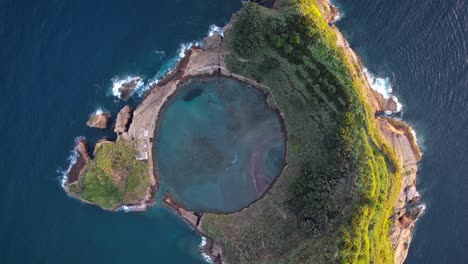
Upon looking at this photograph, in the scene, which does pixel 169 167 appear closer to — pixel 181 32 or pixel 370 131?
pixel 181 32

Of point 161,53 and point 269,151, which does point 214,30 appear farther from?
point 269,151

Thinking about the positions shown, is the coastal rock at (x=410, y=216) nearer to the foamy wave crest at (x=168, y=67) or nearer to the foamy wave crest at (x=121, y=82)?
the foamy wave crest at (x=168, y=67)

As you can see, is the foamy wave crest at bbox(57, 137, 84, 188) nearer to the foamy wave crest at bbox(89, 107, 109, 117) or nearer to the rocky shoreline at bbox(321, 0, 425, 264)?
the foamy wave crest at bbox(89, 107, 109, 117)

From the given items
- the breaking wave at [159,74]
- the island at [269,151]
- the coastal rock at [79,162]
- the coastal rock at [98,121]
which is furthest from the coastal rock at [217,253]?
the breaking wave at [159,74]

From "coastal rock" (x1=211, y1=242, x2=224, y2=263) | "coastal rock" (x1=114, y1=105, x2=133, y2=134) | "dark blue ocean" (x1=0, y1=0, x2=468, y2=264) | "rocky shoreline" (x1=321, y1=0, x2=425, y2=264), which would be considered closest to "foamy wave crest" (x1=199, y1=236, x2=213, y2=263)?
"coastal rock" (x1=211, y1=242, x2=224, y2=263)

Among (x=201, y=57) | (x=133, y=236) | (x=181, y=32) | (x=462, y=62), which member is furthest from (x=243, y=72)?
(x=462, y=62)
